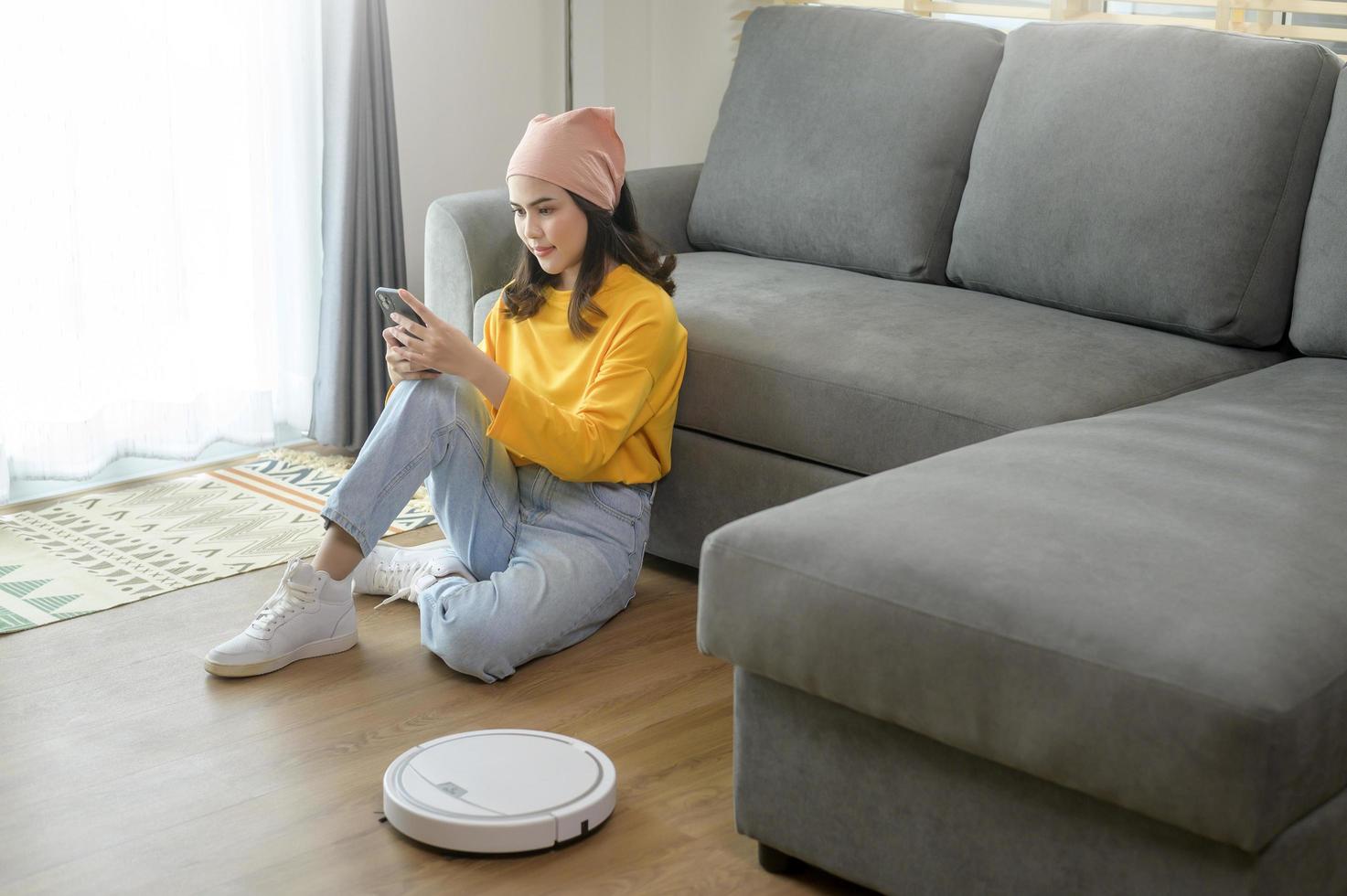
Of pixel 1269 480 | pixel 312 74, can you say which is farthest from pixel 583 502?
pixel 312 74

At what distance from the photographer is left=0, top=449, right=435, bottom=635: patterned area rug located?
252cm

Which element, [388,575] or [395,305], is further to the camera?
[388,575]

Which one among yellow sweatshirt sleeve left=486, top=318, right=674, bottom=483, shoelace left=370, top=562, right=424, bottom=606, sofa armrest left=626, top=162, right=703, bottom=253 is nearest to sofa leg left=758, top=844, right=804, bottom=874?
yellow sweatshirt sleeve left=486, top=318, right=674, bottom=483

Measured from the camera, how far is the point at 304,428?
348 centimetres

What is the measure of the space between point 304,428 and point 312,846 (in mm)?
1865

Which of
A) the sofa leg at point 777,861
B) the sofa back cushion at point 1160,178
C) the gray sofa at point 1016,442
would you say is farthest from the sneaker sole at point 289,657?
the sofa back cushion at point 1160,178

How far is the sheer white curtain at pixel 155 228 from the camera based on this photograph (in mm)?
2912

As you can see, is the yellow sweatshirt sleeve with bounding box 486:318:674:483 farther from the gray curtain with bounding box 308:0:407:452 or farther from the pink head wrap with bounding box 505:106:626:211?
the gray curtain with bounding box 308:0:407:452

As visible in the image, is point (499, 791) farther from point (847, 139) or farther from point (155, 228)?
point (155, 228)

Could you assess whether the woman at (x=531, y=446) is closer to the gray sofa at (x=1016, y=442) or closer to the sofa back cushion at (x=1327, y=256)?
the gray sofa at (x=1016, y=442)

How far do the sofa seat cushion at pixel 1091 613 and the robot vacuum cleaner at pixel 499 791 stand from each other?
288 mm

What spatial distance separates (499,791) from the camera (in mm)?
1768

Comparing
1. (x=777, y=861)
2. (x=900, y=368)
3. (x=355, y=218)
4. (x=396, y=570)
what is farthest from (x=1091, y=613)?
(x=355, y=218)

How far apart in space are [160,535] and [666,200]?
125cm
